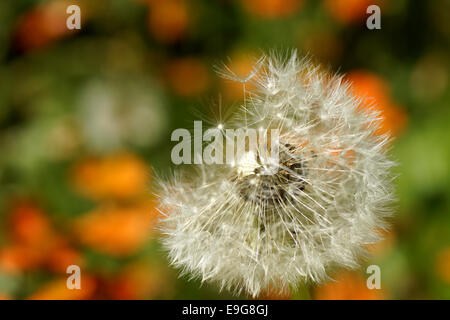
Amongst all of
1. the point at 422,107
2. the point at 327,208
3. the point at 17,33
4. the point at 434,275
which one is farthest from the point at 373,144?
the point at 17,33

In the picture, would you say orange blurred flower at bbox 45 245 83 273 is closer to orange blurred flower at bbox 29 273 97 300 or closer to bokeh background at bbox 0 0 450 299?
orange blurred flower at bbox 29 273 97 300

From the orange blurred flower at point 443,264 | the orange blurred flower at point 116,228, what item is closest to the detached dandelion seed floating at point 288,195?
the orange blurred flower at point 116,228

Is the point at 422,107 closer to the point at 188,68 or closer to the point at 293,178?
the point at 188,68

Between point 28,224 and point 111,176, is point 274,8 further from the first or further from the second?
point 28,224

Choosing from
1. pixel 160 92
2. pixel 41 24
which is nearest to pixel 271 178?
pixel 160 92

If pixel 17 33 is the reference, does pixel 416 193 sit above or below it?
below

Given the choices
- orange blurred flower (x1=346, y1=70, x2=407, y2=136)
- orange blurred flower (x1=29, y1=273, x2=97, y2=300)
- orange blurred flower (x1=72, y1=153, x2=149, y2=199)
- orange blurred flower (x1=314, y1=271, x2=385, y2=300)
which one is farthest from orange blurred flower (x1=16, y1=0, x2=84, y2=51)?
orange blurred flower (x1=314, y1=271, x2=385, y2=300)
